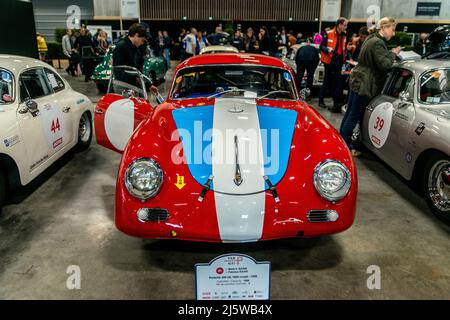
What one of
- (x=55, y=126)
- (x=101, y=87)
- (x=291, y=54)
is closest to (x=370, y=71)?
(x=55, y=126)

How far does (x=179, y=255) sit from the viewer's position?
117 inches

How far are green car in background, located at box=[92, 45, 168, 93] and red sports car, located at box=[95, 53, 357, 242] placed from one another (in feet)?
20.9

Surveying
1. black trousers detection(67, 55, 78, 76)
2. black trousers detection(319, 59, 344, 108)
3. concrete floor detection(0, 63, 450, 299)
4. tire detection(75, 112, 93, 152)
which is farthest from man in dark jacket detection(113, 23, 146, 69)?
black trousers detection(67, 55, 78, 76)

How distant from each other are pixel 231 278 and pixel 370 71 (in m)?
3.75

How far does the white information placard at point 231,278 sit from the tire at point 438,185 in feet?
7.29

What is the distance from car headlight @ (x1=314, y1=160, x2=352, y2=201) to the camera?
2.51 metres

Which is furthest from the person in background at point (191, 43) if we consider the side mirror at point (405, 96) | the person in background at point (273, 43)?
the side mirror at point (405, 96)

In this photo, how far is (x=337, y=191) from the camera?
8.29 feet

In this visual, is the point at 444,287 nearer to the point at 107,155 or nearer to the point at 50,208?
the point at 50,208

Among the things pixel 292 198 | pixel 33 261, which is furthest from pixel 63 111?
pixel 292 198

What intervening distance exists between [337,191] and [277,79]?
1.88 m

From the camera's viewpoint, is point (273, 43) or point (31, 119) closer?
point (31, 119)

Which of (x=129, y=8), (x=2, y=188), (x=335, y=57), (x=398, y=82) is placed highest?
(x=129, y=8)

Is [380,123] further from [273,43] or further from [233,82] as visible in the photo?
[273,43]
